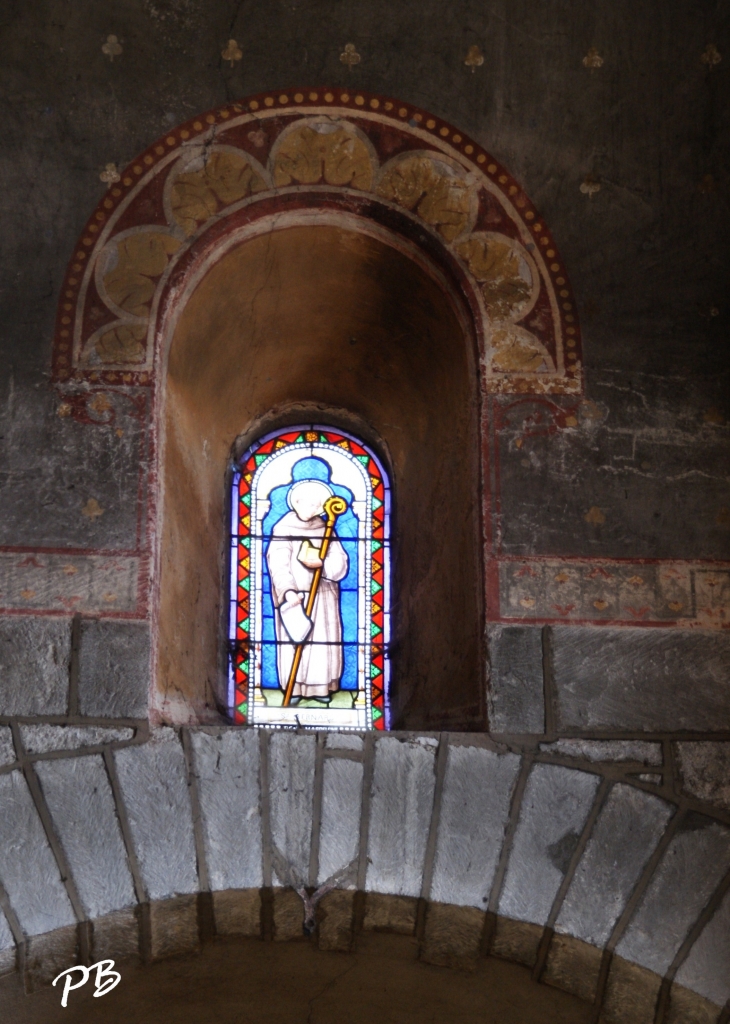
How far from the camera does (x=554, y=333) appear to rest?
5688 mm

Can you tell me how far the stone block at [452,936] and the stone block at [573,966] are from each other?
0.85 ft

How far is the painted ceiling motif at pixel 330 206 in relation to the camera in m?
5.62

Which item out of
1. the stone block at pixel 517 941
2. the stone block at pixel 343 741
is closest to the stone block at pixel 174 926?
the stone block at pixel 343 741

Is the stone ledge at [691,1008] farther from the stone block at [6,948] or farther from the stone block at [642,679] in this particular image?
the stone block at [6,948]

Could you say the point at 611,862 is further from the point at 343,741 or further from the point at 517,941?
the point at 343,741

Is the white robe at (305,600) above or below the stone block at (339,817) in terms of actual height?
above

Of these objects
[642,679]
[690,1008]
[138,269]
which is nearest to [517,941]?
[690,1008]

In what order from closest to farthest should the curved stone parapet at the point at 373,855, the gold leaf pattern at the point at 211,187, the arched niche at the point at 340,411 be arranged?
1. the curved stone parapet at the point at 373,855
2. the arched niche at the point at 340,411
3. the gold leaf pattern at the point at 211,187

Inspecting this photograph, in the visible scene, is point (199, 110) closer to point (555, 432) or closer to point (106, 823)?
point (555, 432)

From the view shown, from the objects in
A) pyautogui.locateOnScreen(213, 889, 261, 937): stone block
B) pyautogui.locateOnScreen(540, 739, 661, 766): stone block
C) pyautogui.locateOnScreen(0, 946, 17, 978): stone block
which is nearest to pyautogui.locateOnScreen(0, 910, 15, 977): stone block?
pyautogui.locateOnScreen(0, 946, 17, 978): stone block

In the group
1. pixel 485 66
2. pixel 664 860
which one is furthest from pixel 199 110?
pixel 664 860

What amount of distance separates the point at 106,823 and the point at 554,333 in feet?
8.24

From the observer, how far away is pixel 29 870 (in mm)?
4773

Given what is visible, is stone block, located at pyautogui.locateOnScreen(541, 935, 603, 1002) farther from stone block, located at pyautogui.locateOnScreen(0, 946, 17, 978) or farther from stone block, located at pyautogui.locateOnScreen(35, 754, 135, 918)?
stone block, located at pyautogui.locateOnScreen(0, 946, 17, 978)
